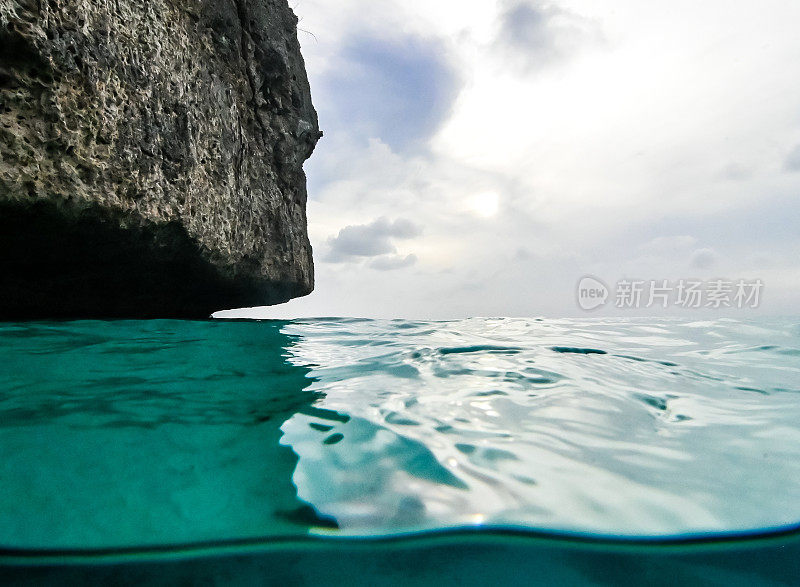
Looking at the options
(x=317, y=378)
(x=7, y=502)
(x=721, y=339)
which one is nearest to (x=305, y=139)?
(x=317, y=378)

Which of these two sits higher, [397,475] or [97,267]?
[97,267]

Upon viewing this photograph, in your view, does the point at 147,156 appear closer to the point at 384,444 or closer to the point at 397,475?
the point at 384,444

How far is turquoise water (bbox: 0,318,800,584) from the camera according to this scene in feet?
4.05

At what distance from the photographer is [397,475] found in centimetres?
151

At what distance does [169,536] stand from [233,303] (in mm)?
5937

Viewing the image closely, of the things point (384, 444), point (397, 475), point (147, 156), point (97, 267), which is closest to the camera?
point (397, 475)

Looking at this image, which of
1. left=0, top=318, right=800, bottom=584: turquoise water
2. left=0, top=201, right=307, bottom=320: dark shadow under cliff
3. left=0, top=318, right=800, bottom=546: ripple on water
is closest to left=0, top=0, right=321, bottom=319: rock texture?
left=0, top=201, right=307, bottom=320: dark shadow under cliff

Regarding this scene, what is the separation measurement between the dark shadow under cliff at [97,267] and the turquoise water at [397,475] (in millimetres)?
1072

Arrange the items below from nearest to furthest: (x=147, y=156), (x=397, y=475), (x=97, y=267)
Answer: (x=397, y=475) < (x=147, y=156) < (x=97, y=267)

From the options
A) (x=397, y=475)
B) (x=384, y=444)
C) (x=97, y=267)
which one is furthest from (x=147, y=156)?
(x=397, y=475)

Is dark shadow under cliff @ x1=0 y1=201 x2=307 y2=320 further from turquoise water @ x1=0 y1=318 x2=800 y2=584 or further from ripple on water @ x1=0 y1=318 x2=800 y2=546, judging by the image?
turquoise water @ x1=0 y1=318 x2=800 y2=584

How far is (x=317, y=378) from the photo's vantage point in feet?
9.95

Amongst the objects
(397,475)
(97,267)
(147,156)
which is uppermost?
(147,156)

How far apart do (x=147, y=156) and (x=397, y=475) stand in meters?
3.92
